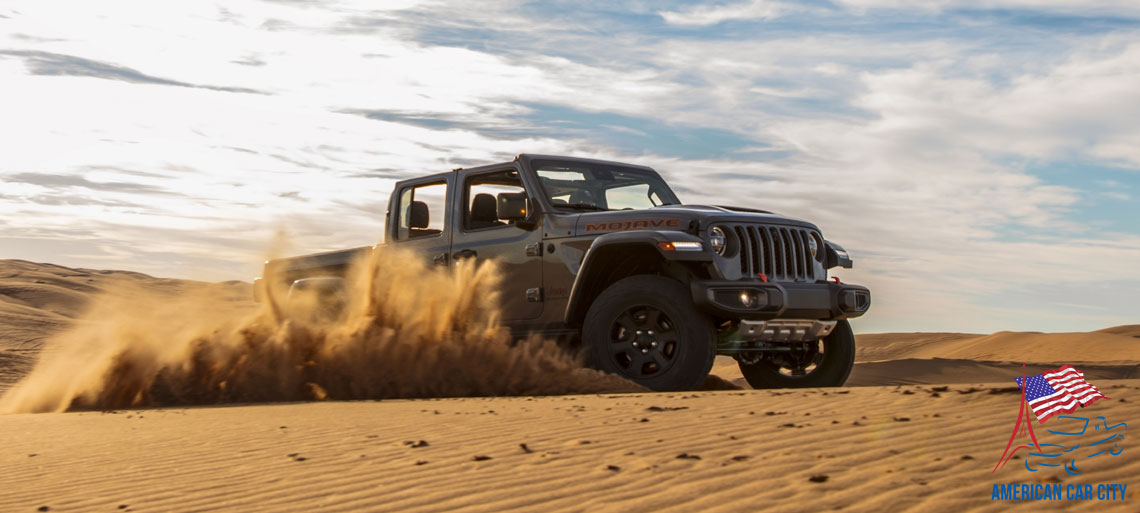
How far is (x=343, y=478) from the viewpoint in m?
4.50

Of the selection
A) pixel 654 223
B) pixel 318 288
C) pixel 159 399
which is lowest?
pixel 159 399

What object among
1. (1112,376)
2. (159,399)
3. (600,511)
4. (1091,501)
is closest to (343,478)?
(600,511)

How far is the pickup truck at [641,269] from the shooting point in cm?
806

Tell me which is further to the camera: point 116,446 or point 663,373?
point 663,373

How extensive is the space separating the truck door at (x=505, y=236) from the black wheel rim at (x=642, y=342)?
0.91 metres

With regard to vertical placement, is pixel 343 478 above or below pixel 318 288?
below

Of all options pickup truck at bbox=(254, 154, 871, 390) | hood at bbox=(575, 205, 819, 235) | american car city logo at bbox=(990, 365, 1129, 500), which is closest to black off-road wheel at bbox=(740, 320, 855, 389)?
pickup truck at bbox=(254, 154, 871, 390)

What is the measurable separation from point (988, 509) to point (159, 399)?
7.36 meters

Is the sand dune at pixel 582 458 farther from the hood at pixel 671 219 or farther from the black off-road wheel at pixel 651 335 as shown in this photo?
the hood at pixel 671 219

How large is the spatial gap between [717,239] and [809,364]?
214 cm

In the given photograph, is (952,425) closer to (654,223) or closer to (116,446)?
(654,223)

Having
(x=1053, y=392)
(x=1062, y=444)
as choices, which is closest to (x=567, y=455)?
(x=1062, y=444)

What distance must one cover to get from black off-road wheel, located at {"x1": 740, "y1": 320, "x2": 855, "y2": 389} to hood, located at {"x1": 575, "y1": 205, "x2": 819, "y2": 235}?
1199mm

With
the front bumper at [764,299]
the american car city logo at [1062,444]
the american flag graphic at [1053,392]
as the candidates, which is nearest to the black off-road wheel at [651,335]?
the front bumper at [764,299]
